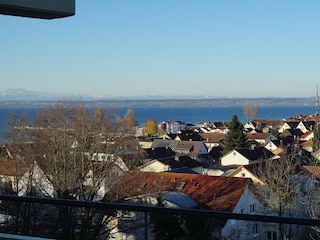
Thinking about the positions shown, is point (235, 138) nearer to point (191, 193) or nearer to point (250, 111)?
point (191, 193)

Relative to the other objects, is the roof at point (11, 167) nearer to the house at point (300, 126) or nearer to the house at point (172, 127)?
the house at point (300, 126)

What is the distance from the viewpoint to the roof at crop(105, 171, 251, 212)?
13656 mm

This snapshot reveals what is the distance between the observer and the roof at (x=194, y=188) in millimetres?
13656

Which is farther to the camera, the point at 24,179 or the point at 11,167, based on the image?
the point at 11,167

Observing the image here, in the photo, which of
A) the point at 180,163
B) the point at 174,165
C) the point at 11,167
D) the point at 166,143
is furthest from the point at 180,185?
the point at 166,143

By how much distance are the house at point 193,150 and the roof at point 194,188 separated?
2930cm

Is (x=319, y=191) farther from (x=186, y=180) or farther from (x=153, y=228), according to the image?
(x=153, y=228)

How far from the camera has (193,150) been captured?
48.9 meters

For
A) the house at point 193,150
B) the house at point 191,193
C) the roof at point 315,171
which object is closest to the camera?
the house at point 191,193

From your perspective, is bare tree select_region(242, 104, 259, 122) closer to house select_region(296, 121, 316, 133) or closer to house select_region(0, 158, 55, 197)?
house select_region(296, 121, 316, 133)

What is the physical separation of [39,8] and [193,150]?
47.1 meters

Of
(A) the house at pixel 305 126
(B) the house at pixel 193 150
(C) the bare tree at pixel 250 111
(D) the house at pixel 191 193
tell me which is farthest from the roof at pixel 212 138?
(C) the bare tree at pixel 250 111

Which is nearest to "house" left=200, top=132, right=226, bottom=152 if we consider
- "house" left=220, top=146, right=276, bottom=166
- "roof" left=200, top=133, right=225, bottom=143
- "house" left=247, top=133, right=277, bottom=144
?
"roof" left=200, top=133, right=225, bottom=143

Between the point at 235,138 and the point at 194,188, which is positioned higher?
the point at 194,188
